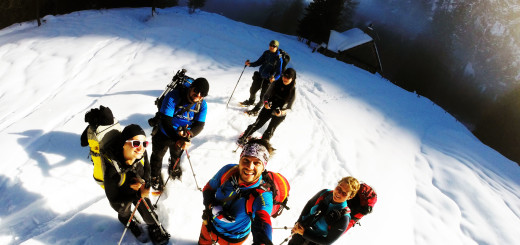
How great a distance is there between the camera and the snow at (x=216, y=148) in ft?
16.3

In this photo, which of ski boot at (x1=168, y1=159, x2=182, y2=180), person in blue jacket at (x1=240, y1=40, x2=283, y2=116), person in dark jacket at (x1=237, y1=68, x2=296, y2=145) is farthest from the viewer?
person in blue jacket at (x1=240, y1=40, x2=283, y2=116)

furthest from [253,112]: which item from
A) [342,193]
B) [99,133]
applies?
[342,193]

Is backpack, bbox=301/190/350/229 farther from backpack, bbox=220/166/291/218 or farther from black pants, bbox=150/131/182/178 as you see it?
black pants, bbox=150/131/182/178

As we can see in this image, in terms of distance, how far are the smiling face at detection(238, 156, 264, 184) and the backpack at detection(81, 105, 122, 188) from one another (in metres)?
2.21

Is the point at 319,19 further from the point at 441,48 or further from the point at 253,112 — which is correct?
the point at 253,112

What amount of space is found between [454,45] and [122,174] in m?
54.1

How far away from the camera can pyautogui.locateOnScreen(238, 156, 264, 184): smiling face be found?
278 cm

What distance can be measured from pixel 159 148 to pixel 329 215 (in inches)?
134

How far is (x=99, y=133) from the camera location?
12.8 ft

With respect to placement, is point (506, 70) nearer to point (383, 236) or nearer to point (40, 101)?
point (383, 236)

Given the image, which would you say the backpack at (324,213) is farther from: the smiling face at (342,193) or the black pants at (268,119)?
the black pants at (268,119)

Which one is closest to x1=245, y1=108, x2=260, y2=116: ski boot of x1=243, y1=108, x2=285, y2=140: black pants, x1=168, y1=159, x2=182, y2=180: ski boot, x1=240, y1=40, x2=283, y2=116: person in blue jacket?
x1=240, y1=40, x2=283, y2=116: person in blue jacket

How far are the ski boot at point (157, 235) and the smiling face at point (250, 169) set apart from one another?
239cm

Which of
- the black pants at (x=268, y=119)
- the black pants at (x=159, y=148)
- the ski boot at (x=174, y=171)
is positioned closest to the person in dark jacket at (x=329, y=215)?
the black pants at (x=159, y=148)
